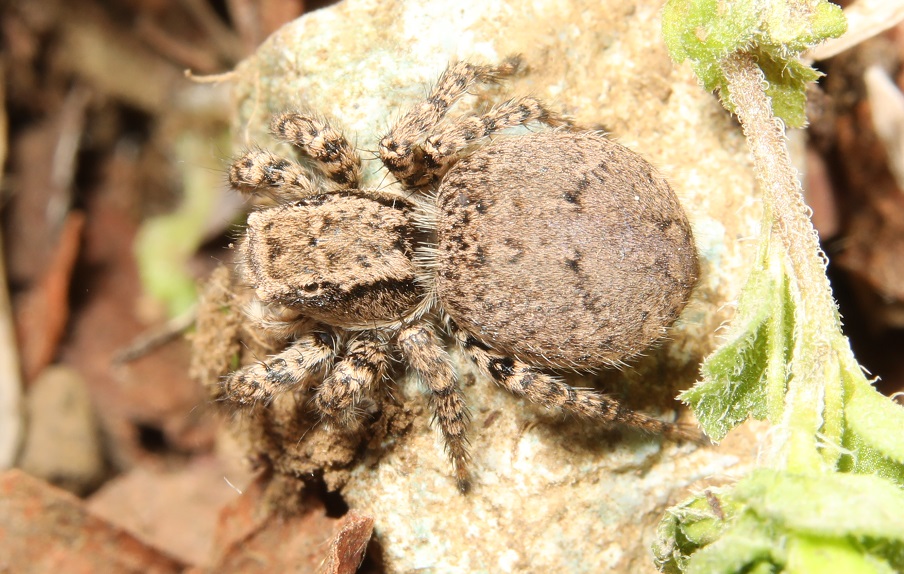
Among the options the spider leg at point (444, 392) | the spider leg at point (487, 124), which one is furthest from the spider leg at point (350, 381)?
the spider leg at point (487, 124)

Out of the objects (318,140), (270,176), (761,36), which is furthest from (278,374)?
(761,36)

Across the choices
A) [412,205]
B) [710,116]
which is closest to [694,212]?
[710,116]

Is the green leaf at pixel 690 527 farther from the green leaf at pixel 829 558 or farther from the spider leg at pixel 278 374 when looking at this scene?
the spider leg at pixel 278 374

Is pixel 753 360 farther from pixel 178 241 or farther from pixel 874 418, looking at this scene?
pixel 178 241

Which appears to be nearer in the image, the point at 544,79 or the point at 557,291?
the point at 557,291

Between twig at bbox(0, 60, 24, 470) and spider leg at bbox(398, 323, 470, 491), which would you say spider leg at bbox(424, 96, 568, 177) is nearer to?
spider leg at bbox(398, 323, 470, 491)

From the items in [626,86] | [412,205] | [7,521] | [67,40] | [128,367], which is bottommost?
[7,521]

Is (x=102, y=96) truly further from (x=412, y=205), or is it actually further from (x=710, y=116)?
(x=710, y=116)
